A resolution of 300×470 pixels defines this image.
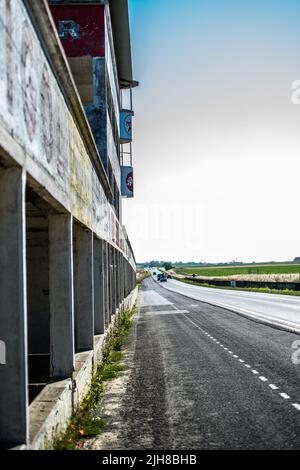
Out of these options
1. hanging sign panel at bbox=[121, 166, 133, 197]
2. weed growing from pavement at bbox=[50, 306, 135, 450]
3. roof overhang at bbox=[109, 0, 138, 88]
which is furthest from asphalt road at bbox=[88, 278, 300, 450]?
hanging sign panel at bbox=[121, 166, 133, 197]

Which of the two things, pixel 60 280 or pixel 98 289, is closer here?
pixel 60 280

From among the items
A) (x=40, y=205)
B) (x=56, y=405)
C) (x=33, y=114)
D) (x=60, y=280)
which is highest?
(x=33, y=114)

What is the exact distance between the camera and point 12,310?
4.71m

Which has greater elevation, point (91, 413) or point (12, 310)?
point (12, 310)

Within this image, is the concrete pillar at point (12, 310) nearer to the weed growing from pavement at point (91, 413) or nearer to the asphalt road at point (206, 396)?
the weed growing from pavement at point (91, 413)

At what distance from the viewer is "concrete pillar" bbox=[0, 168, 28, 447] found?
4.69 meters

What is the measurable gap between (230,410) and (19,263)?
16.0 feet

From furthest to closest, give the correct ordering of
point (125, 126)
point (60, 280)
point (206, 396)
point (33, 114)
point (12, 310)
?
point (125, 126)
point (206, 396)
point (60, 280)
point (33, 114)
point (12, 310)

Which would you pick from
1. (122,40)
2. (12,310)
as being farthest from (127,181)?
(12,310)

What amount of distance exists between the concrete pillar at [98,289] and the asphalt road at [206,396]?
126 cm

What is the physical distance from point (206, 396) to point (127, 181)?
1005 inches

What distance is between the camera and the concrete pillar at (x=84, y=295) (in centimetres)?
1104

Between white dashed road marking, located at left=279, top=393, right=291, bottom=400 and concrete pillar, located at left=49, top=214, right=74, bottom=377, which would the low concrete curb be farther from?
white dashed road marking, located at left=279, top=393, right=291, bottom=400

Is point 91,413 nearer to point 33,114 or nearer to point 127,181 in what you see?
point 33,114
